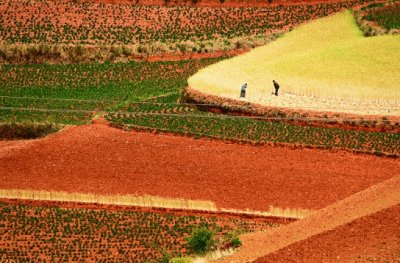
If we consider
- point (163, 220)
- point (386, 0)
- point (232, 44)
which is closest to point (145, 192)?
point (163, 220)

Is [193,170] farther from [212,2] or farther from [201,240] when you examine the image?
[212,2]

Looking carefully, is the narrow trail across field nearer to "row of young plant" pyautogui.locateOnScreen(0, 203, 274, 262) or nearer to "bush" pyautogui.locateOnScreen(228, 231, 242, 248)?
"row of young plant" pyautogui.locateOnScreen(0, 203, 274, 262)

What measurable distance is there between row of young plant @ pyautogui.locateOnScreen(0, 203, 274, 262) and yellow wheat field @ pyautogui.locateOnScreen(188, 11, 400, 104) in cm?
1166

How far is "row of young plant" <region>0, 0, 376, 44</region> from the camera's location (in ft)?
226

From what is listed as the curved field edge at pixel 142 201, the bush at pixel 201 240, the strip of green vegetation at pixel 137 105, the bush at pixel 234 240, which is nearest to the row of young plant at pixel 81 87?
the strip of green vegetation at pixel 137 105

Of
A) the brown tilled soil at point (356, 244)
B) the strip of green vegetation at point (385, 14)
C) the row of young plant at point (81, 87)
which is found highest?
the strip of green vegetation at point (385, 14)

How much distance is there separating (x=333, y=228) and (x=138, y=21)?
40.9m

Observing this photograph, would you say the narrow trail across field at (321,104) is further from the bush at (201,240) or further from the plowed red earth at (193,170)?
the bush at (201,240)

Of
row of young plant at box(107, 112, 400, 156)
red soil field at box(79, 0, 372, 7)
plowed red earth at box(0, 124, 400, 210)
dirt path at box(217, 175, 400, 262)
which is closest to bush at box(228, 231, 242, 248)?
dirt path at box(217, 175, 400, 262)

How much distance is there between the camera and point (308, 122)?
50031 mm

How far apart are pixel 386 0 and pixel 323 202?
31.3 meters

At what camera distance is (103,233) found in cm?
4162

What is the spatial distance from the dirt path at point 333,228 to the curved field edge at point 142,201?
6581 millimetres

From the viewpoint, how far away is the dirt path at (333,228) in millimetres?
31125
